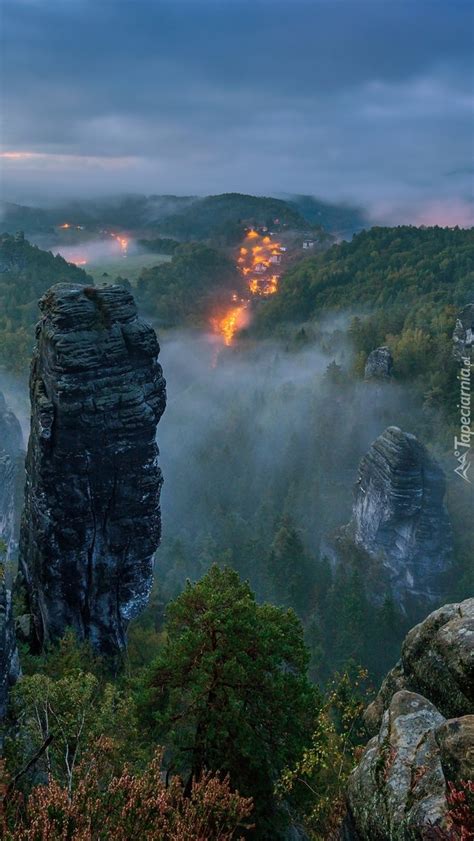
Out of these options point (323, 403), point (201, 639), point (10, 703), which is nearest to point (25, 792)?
point (10, 703)

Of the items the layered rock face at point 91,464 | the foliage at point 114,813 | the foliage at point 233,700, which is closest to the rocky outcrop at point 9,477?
the layered rock face at point 91,464

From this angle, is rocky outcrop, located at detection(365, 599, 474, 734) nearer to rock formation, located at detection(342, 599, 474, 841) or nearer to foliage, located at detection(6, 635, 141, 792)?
rock formation, located at detection(342, 599, 474, 841)

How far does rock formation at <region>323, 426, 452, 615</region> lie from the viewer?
71.0 metres

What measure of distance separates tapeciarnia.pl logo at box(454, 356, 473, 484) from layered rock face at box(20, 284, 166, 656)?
6097 centimetres

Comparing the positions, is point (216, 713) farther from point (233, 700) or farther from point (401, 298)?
point (401, 298)

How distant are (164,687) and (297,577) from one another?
56296 millimetres

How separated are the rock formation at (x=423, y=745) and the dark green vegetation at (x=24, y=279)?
120 metres

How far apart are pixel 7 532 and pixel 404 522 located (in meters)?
50.9

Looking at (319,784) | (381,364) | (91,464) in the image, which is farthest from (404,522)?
(319,784)

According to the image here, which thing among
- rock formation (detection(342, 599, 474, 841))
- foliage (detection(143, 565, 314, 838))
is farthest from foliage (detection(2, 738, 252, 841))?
foliage (detection(143, 565, 314, 838))

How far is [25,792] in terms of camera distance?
1488 centimetres

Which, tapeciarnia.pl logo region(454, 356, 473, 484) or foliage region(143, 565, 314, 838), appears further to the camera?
tapeciarnia.pl logo region(454, 356, 473, 484)

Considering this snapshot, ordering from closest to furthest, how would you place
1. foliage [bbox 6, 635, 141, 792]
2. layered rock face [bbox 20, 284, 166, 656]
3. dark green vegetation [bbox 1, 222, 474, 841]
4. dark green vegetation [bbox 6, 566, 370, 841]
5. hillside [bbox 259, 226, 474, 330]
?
foliage [bbox 6, 635, 141, 792] < dark green vegetation [bbox 6, 566, 370, 841] < dark green vegetation [bbox 1, 222, 474, 841] < layered rock face [bbox 20, 284, 166, 656] < hillside [bbox 259, 226, 474, 330]

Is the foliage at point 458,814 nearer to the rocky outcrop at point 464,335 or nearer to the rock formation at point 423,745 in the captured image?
the rock formation at point 423,745
